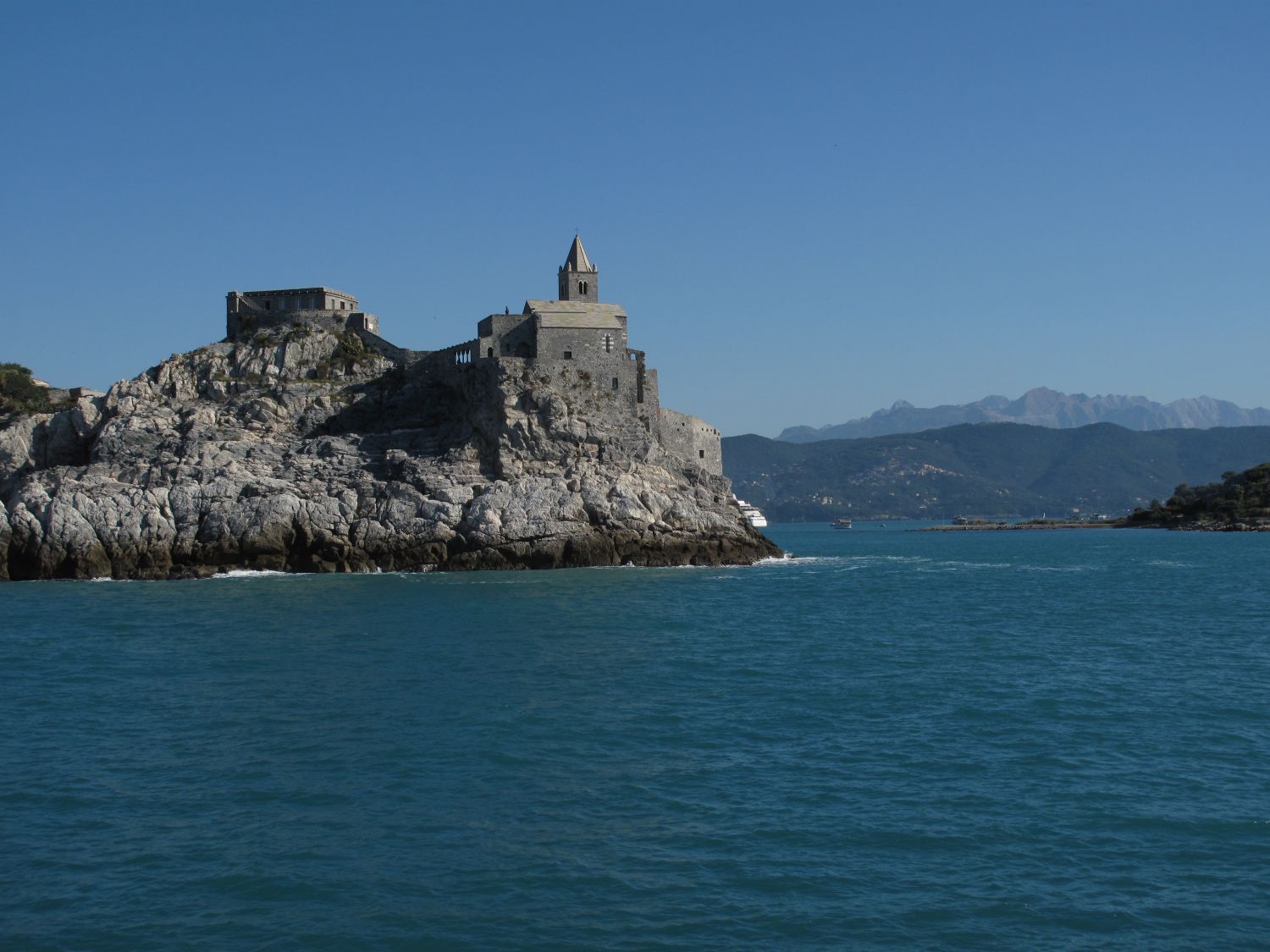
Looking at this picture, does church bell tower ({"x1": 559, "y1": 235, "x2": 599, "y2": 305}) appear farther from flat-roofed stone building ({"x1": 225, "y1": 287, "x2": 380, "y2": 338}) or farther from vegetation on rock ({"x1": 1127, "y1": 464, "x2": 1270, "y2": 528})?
vegetation on rock ({"x1": 1127, "y1": 464, "x2": 1270, "y2": 528})

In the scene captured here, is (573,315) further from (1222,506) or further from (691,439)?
(1222,506)

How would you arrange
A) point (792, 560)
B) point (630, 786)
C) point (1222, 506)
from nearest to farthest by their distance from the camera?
point (630, 786)
point (792, 560)
point (1222, 506)

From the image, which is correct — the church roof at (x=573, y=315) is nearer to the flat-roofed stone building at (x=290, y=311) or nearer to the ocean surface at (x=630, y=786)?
the flat-roofed stone building at (x=290, y=311)

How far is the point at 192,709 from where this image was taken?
2311 cm

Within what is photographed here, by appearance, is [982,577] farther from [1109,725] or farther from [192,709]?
[192,709]

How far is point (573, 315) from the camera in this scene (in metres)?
65.4

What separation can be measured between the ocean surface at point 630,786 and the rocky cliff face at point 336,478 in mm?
19640

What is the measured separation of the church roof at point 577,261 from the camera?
72125mm

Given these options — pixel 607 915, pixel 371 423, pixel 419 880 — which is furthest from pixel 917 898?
pixel 371 423

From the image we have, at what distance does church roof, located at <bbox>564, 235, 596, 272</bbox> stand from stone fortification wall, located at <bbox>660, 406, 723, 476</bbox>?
33.1 feet

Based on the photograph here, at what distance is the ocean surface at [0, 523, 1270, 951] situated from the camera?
42.6 ft

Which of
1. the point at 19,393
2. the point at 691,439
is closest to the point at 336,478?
the point at 691,439

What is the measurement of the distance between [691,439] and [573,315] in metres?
10.7

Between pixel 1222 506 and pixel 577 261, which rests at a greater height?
pixel 577 261
